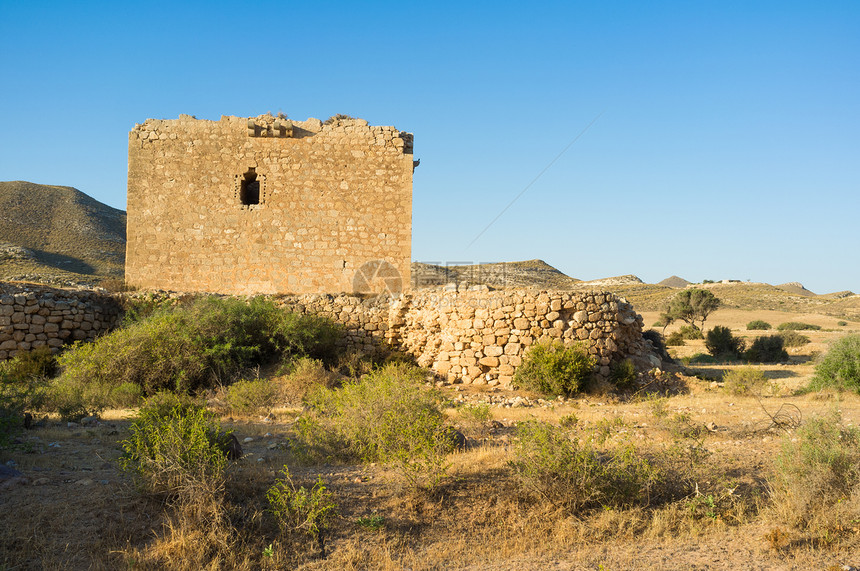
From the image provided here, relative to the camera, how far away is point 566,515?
462cm

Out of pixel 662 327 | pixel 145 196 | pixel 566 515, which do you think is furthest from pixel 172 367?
pixel 662 327

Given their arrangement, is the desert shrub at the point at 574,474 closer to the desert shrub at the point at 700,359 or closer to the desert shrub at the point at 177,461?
the desert shrub at the point at 177,461

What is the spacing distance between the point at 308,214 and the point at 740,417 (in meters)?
10.2

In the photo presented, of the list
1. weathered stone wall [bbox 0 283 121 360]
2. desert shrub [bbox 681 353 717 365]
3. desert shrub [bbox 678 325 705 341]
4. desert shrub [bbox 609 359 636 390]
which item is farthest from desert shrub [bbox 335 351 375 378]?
desert shrub [bbox 678 325 705 341]

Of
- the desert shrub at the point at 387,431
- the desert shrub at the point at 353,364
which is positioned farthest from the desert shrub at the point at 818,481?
the desert shrub at the point at 353,364

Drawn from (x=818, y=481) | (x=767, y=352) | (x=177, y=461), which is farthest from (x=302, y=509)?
(x=767, y=352)

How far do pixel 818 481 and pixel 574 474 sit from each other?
6.39 ft

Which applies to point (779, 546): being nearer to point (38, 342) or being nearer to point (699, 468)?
point (699, 468)

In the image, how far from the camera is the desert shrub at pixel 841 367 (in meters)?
10.6

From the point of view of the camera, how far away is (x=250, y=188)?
1479cm

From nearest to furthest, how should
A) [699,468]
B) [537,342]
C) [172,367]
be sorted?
[699,468], [172,367], [537,342]
